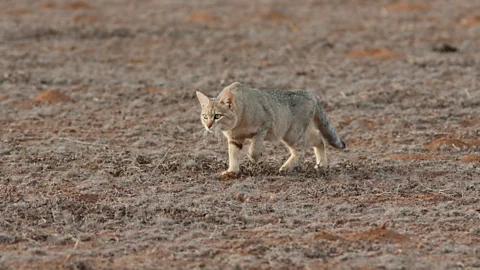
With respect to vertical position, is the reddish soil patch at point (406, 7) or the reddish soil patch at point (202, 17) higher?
the reddish soil patch at point (202, 17)

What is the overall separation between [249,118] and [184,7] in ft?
49.1

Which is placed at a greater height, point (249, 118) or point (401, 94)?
Result: point (249, 118)

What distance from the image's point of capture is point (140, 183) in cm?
847

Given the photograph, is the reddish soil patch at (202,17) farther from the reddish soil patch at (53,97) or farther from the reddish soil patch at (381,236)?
the reddish soil patch at (381,236)

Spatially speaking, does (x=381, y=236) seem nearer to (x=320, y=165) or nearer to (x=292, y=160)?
(x=292, y=160)

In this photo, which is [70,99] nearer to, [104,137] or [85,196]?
[104,137]

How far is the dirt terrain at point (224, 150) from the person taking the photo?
668cm

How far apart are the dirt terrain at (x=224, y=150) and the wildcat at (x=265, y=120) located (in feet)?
0.83

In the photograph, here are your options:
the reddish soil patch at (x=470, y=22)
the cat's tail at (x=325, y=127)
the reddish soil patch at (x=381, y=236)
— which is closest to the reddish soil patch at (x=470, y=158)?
the cat's tail at (x=325, y=127)

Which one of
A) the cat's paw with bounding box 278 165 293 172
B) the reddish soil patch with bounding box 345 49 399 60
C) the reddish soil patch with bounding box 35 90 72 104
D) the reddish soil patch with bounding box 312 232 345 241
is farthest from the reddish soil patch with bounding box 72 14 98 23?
the reddish soil patch with bounding box 312 232 345 241

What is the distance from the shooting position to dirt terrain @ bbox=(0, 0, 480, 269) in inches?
263

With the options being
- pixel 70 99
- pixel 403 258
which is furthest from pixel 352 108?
pixel 403 258

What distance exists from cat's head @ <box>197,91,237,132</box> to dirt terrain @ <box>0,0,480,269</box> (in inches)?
21.7

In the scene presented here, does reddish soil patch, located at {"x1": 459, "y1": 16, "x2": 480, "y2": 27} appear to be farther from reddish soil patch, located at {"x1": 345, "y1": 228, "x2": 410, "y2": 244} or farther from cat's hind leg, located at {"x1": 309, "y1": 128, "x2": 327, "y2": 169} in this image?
reddish soil patch, located at {"x1": 345, "y1": 228, "x2": 410, "y2": 244}
